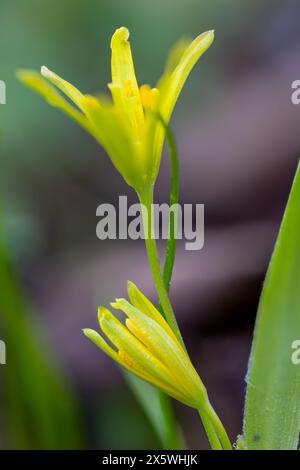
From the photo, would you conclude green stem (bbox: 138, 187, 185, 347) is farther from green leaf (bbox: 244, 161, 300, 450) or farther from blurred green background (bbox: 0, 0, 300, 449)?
blurred green background (bbox: 0, 0, 300, 449)

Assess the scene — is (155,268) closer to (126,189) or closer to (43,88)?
(43,88)

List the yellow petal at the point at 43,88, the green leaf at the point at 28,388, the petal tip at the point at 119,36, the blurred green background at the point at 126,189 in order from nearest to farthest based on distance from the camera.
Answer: the yellow petal at the point at 43,88 → the petal tip at the point at 119,36 → the green leaf at the point at 28,388 → the blurred green background at the point at 126,189

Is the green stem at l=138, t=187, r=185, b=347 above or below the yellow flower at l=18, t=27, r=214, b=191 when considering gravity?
below

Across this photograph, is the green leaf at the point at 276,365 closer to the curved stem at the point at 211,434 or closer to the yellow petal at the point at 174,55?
the curved stem at the point at 211,434

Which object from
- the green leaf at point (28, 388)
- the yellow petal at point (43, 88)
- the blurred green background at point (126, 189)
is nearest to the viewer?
the yellow petal at point (43, 88)
